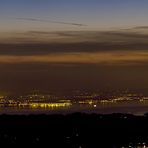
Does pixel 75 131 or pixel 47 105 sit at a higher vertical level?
pixel 47 105

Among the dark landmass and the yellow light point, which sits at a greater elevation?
the yellow light point

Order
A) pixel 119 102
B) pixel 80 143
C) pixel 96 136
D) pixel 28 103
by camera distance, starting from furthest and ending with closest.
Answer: pixel 119 102 → pixel 28 103 → pixel 96 136 → pixel 80 143

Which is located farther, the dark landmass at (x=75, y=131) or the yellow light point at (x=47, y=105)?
the yellow light point at (x=47, y=105)

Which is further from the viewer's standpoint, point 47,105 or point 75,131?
point 47,105

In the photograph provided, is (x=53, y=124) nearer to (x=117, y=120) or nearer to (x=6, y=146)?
(x=117, y=120)

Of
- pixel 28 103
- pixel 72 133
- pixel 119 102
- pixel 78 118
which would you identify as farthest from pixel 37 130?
pixel 119 102

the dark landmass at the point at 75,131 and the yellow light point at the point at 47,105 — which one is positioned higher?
the yellow light point at the point at 47,105

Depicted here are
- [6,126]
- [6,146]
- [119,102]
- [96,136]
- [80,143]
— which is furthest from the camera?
[119,102]

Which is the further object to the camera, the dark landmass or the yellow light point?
the yellow light point
